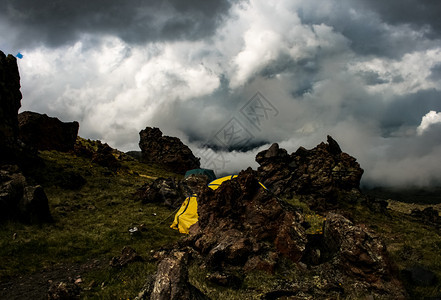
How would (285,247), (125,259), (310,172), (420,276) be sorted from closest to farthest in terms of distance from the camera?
1. (420,276)
2. (285,247)
3. (125,259)
4. (310,172)

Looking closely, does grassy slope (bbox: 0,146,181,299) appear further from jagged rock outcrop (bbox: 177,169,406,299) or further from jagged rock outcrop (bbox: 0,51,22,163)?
jagged rock outcrop (bbox: 0,51,22,163)

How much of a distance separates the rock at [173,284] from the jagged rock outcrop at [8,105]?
125ft

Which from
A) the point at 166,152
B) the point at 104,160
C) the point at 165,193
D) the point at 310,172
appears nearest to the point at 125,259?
the point at 165,193

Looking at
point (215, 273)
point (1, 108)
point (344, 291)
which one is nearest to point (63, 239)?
point (215, 273)

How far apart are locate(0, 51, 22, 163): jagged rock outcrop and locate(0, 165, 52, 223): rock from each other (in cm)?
1442

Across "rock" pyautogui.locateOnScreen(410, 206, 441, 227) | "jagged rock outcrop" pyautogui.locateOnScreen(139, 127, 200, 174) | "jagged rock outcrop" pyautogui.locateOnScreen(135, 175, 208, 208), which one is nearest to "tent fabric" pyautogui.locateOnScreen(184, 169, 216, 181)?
"jagged rock outcrop" pyautogui.locateOnScreen(135, 175, 208, 208)

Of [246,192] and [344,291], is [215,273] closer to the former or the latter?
[344,291]

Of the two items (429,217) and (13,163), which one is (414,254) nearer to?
(429,217)

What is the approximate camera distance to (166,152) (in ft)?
403

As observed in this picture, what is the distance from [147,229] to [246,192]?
11920mm

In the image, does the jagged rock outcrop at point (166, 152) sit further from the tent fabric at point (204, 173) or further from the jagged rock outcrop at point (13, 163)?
the jagged rock outcrop at point (13, 163)

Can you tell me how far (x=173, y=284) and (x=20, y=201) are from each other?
2249 centimetres

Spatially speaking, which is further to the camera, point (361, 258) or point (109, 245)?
point (109, 245)

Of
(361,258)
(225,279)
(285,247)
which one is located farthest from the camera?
(285,247)
